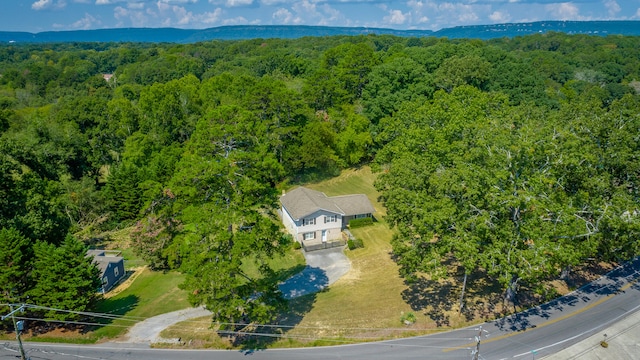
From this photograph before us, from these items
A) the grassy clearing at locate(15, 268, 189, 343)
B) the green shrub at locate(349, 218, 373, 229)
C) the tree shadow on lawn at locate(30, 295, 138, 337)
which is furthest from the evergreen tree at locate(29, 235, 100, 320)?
the green shrub at locate(349, 218, 373, 229)

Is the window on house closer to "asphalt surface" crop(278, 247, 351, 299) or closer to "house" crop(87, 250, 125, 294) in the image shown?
"asphalt surface" crop(278, 247, 351, 299)

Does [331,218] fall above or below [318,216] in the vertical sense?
below

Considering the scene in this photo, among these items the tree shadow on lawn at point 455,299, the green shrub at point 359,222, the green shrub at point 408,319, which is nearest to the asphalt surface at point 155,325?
the green shrub at point 408,319

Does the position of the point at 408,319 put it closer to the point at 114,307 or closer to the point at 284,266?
the point at 284,266

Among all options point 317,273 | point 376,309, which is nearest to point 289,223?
point 317,273

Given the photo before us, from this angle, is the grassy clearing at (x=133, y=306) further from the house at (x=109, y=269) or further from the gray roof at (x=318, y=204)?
the gray roof at (x=318, y=204)

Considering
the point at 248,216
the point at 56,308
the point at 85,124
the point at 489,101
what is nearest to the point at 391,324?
the point at 248,216

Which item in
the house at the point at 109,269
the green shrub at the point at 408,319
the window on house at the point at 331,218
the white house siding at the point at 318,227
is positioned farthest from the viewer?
the window on house at the point at 331,218

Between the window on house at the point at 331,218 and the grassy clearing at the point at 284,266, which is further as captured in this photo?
the window on house at the point at 331,218
